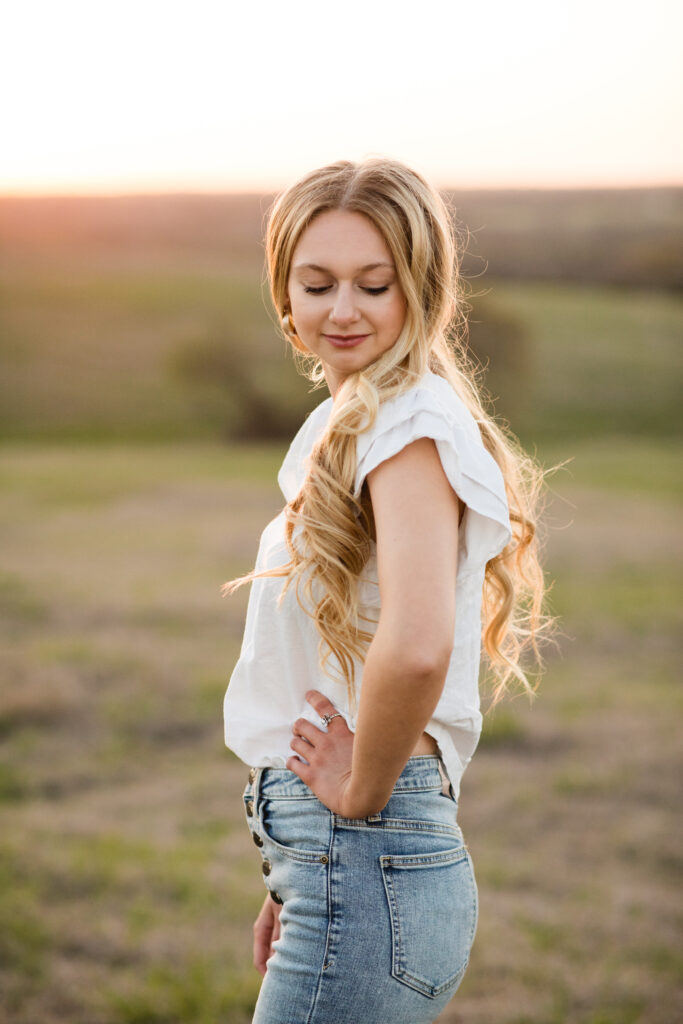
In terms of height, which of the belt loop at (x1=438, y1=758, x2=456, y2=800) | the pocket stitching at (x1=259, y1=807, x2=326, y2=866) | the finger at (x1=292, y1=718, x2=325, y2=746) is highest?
the finger at (x1=292, y1=718, x2=325, y2=746)

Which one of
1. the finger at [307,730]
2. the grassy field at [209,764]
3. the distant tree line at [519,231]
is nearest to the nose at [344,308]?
the finger at [307,730]

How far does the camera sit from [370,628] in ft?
4.81

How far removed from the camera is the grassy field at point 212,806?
11.5 ft

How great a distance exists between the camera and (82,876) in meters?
4.23

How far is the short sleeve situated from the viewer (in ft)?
4.33

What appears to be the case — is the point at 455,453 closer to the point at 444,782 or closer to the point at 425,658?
the point at 425,658

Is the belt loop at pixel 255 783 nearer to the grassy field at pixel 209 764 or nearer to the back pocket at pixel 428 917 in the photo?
the back pocket at pixel 428 917

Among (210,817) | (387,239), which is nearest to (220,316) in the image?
(210,817)

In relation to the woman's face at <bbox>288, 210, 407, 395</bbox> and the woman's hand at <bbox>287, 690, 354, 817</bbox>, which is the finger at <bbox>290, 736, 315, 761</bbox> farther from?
the woman's face at <bbox>288, 210, 407, 395</bbox>

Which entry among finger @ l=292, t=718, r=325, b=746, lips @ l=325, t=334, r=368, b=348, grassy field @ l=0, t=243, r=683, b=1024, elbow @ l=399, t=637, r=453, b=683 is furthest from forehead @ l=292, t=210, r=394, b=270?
grassy field @ l=0, t=243, r=683, b=1024

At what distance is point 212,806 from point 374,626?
402 centimetres

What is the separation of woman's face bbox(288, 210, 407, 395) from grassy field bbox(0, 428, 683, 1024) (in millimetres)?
2704

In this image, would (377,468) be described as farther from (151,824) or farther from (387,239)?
(151,824)

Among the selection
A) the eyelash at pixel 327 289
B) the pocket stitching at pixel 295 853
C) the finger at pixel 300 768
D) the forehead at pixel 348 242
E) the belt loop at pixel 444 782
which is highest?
the forehead at pixel 348 242
